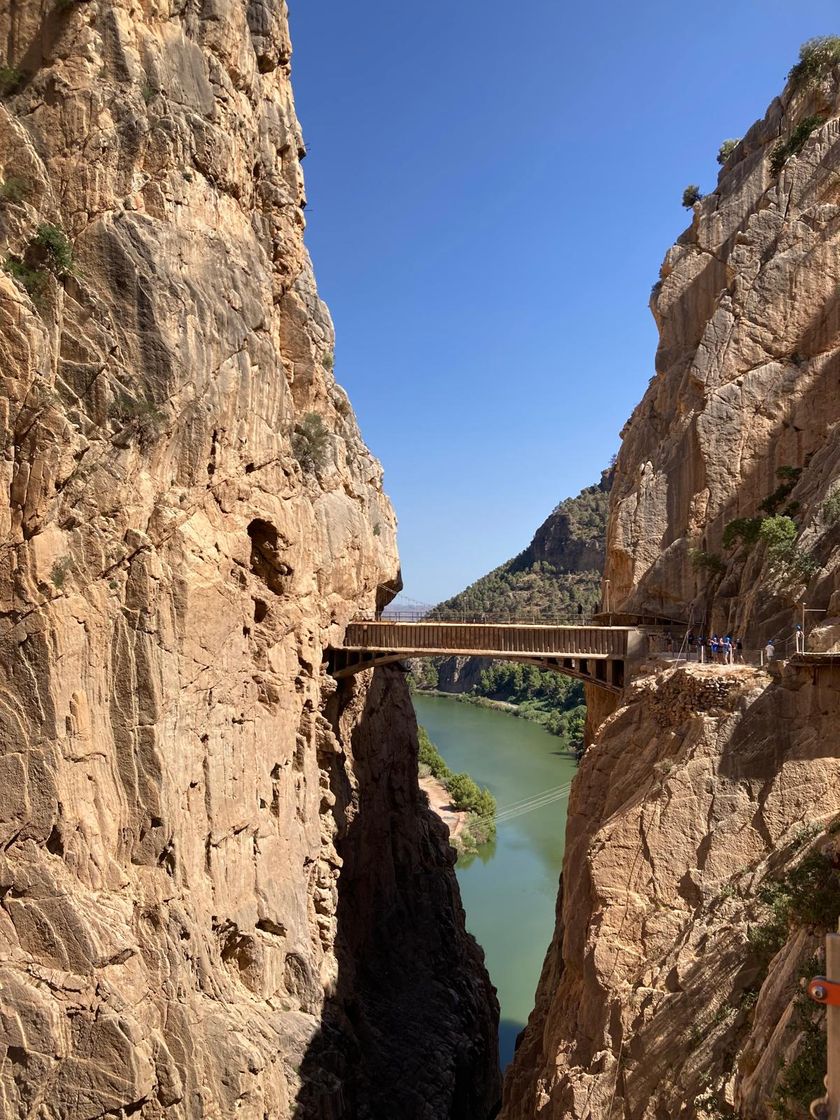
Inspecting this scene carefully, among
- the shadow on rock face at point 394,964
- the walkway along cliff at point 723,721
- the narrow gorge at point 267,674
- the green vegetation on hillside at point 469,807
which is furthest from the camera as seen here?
the green vegetation on hillside at point 469,807

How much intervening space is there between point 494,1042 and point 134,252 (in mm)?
23658

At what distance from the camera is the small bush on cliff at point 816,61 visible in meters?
23.4

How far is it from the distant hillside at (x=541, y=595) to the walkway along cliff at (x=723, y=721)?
2252 inches

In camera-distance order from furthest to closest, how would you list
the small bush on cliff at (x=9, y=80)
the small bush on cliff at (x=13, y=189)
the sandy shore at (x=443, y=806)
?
the sandy shore at (x=443, y=806) → the small bush on cliff at (x=9, y=80) → the small bush on cliff at (x=13, y=189)

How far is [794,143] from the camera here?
919 inches

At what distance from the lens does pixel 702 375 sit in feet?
72.8

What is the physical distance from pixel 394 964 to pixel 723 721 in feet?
51.0

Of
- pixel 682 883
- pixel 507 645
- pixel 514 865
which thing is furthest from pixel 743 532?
pixel 514 865

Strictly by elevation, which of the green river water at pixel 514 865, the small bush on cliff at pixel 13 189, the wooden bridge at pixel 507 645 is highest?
the small bush on cliff at pixel 13 189

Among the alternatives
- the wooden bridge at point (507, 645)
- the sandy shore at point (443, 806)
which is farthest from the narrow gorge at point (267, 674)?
the sandy shore at point (443, 806)

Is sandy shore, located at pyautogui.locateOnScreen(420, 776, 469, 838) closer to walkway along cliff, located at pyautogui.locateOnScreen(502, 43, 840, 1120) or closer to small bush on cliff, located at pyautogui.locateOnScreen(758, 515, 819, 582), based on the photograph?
walkway along cliff, located at pyautogui.locateOnScreen(502, 43, 840, 1120)

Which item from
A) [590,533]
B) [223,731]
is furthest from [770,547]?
[590,533]

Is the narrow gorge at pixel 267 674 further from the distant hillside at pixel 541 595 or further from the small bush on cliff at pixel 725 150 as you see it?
the distant hillside at pixel 541 595

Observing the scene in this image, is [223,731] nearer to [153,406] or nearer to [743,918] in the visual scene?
[153,406]
